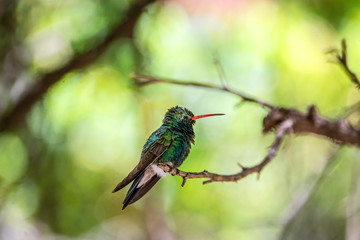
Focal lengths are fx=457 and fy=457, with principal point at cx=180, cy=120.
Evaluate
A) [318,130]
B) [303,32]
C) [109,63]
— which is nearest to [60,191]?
[109,63]

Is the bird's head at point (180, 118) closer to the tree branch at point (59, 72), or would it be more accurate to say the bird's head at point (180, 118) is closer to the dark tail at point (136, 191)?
the dark tail at point (136, 191)

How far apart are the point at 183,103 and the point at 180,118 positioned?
9.05ft

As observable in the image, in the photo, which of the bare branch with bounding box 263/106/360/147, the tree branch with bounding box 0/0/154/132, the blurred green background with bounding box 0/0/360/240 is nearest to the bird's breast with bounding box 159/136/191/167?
the bare branch with bounding box 263/106/360/147

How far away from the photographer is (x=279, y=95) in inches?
225

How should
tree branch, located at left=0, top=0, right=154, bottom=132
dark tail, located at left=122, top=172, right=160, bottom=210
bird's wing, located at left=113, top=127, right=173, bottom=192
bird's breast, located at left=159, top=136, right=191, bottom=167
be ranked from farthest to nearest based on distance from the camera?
tree branch, located at left=0, top=0, right=154, bottom=132 → bird's breast, located at left=159, top=136, right=191, bottom=167 → bird's wing, located at left=113, top=127, right=173, bottom=192 → dark tail, located at left=122, top=172, right=160, bottom=210

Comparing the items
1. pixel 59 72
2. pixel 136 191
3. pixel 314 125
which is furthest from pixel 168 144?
pixel 59 72

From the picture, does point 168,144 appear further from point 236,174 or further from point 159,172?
point 236,174

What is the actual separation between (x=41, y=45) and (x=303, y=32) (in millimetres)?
3329

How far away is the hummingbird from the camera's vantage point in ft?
3.63

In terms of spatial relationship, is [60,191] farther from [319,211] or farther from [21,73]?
[319,211]

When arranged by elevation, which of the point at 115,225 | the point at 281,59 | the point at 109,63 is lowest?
the point at 115,225

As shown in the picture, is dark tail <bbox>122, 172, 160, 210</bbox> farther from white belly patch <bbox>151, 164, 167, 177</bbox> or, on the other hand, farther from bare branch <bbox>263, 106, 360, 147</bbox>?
bare branch <bbox>263, 106, 360, 147</bbox>

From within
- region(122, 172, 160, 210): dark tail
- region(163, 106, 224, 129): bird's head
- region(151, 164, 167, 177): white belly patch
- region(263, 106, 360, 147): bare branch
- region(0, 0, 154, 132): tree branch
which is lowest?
region(122, 172, 160, 210): dark tail

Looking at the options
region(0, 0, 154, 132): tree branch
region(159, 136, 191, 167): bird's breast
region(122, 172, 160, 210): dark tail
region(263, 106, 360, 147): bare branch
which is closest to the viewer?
region(122, 172, 160, 210): dark tail
